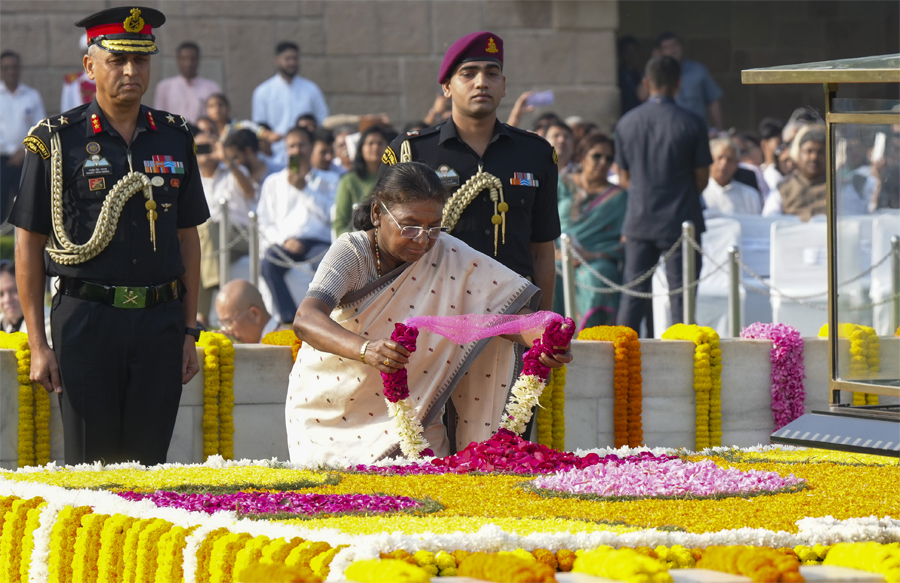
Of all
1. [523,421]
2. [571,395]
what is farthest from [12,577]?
[571,395]

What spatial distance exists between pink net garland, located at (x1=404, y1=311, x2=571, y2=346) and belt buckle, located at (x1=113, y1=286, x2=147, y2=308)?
43.6 inches

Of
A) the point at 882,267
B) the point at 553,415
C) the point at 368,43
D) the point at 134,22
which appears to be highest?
the point at 368,43

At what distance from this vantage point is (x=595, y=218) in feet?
33.6

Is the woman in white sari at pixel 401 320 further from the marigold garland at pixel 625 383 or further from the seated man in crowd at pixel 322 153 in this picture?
the seated man in crowd at pixel 322 153

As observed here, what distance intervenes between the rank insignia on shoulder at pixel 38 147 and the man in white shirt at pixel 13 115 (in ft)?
20.5

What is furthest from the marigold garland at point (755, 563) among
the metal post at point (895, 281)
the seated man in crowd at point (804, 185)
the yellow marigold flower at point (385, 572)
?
the seated man in crowd at point (804, 185)

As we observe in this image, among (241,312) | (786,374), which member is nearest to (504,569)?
(786,374)

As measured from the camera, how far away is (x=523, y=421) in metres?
4.91

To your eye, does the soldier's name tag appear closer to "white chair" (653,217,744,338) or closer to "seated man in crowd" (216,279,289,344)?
"seated man in crowd" (216,279,289,344)

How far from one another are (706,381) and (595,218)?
333 cm

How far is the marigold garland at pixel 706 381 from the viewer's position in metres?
7.04

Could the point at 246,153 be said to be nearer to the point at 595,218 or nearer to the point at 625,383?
the point at 595,218

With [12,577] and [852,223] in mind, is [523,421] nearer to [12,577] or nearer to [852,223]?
[852,223]

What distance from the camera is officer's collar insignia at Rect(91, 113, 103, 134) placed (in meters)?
5.34
